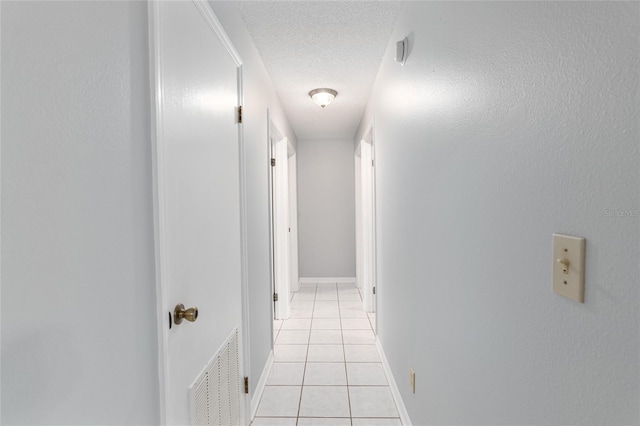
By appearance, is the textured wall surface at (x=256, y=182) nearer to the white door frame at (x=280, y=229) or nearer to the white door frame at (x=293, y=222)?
the white door frame at (x=280, y=229)

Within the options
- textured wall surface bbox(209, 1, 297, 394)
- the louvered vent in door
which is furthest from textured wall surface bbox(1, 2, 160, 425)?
textured wall surface bbox(209, 1, 297, 394)

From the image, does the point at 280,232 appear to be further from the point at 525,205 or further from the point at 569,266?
the point at 569,266

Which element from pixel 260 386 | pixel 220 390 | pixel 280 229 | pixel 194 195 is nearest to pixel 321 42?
pixel 194 195

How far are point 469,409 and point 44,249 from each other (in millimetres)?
1256

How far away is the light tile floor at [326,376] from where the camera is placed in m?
1.88

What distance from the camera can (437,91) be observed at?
1.26 m

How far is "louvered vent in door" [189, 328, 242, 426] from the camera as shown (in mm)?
1111

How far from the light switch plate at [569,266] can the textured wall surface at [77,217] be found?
3.22 ft

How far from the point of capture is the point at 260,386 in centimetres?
208

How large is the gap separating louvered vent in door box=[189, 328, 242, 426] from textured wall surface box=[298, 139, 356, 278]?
3.45 m

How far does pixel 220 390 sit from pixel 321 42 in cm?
209

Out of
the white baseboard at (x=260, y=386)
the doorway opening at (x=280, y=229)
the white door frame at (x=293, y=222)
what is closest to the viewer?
the white baseboard at (x=260, y=386)

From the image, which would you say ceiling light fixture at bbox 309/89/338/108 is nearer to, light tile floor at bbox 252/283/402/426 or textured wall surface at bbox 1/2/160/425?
textured wall surface at bbox 1/2/160/425

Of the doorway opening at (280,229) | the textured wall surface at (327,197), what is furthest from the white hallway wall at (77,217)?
the textured wall surface at (327,197)
